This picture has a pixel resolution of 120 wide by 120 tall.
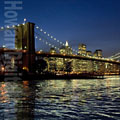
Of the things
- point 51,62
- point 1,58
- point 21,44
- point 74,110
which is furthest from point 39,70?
point 74,110

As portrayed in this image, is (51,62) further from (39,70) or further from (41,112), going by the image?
(41,112)

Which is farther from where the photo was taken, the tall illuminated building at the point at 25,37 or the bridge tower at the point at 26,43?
the tall illuminated building at the point at 25,37

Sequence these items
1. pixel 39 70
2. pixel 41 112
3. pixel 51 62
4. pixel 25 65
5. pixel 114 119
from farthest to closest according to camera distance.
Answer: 1. pixel 51 62
2. pixel 39 70
3. pixel 25 65
4. pixel 41 112
5. pixel 114 119

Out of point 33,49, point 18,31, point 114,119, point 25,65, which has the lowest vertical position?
point 114,119

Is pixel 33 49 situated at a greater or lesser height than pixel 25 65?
greater

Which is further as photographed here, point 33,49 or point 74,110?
point 33,49

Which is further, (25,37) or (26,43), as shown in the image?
(25,37)

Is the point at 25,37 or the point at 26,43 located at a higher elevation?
the point at 25,37

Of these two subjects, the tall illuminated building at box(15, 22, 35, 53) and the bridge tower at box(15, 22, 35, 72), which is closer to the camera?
the bridge tower at box(15, 22, 35, 72)
